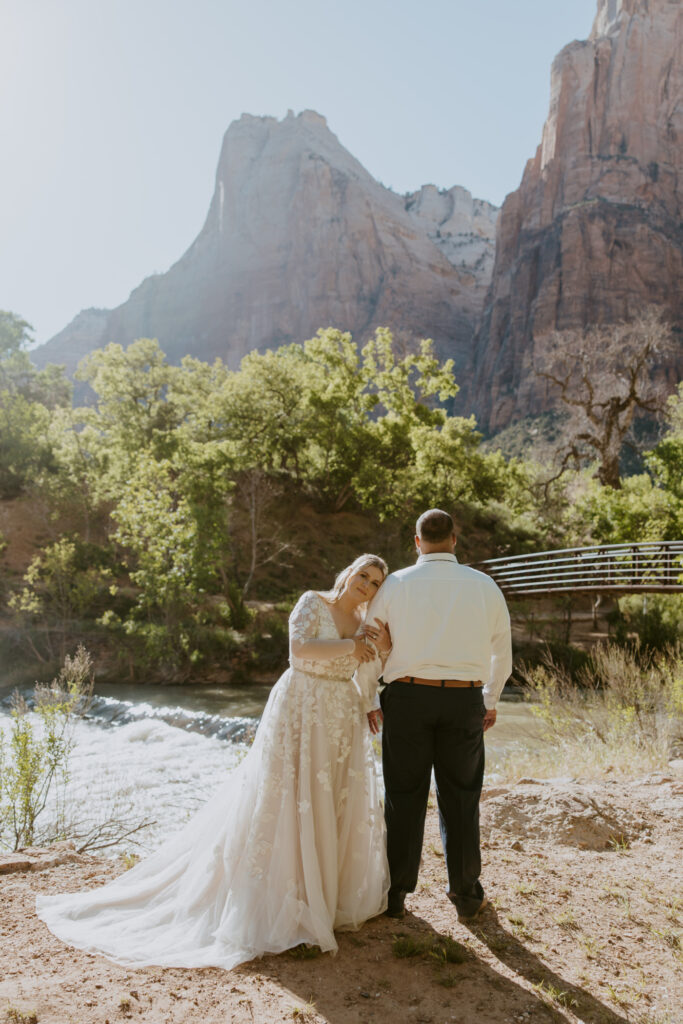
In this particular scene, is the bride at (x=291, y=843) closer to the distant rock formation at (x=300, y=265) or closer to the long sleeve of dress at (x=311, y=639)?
the long sleeve of dress at (x=311, y=639)

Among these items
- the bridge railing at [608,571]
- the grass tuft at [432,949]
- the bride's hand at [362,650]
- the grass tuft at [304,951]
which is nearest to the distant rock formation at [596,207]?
the bridge railing at [608,571]

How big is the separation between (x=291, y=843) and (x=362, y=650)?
951 mm

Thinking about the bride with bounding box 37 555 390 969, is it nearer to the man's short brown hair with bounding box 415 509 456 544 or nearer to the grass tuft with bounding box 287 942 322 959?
the grass tuft with bounding box 287 942 322 959

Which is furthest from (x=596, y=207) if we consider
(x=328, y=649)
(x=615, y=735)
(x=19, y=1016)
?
(x=19, y=1016)

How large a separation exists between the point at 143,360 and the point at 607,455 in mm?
20174

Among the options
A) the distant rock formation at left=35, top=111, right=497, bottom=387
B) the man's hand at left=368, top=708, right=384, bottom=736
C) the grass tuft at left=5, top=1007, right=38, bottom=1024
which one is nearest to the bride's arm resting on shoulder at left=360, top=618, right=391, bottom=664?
the man's hand at left=368, top=708, right=384, bottom=736

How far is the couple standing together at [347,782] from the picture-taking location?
312 cm

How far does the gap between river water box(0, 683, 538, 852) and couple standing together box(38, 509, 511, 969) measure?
288cm

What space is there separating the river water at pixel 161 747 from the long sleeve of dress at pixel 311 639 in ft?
11.9

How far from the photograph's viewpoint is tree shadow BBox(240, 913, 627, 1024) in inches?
104

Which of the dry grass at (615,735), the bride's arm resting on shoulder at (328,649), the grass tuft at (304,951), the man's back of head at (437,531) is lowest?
the dry grass at (615,735)

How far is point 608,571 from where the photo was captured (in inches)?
530

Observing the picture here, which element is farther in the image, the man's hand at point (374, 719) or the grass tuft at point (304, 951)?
the man's hand at point (374, 719)

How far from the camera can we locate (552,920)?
3475 mm
